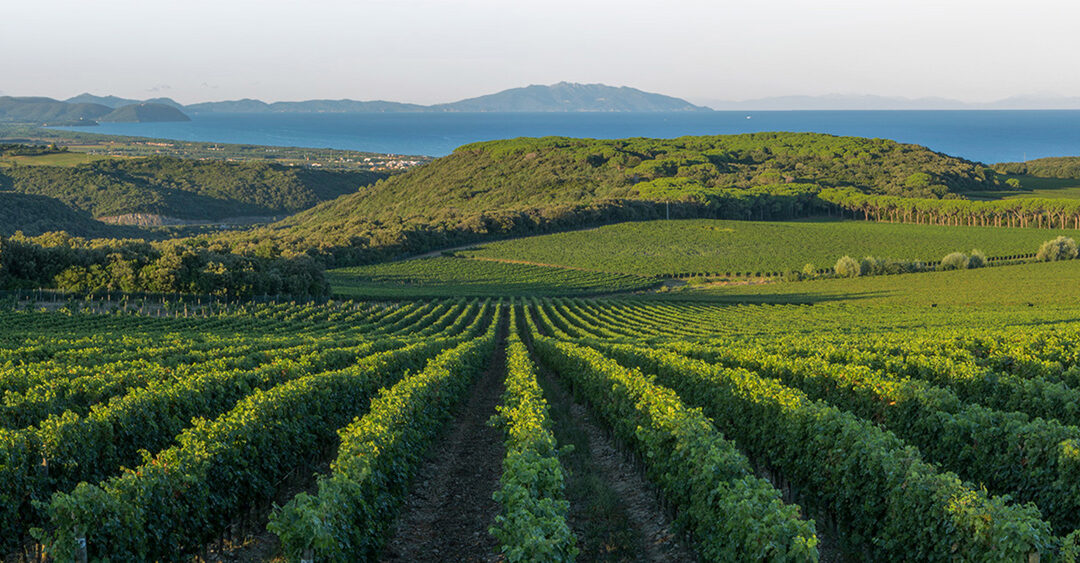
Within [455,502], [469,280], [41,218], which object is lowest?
[469,280]

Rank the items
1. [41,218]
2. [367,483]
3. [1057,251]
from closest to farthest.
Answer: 1. [367,483]
2. [1057,251]
3. [41,218]

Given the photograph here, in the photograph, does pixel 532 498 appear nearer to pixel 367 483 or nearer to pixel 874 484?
pixel 367 483

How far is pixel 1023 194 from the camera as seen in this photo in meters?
154

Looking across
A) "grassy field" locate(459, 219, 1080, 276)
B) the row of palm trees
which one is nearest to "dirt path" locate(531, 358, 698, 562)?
"grassy field" locate(459, 219, 1080, 276)

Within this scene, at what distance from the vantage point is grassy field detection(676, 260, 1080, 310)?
2403 inches

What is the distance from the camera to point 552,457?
1224 centimetres

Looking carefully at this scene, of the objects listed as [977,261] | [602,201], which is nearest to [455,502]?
[977,261]

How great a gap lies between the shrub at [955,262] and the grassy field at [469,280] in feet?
118

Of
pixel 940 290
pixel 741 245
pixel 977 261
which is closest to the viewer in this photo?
pixel 940 290

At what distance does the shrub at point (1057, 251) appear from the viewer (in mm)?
91125

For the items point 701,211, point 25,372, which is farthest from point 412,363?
point 701,211

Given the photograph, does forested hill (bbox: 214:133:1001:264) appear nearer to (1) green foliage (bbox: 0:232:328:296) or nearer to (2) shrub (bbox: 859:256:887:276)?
(1) green foliage (bbox: 0:232:328:296)

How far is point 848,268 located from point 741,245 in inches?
920

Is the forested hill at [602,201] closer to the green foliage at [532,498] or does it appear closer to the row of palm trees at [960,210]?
the row of palm trees at [960,210]
